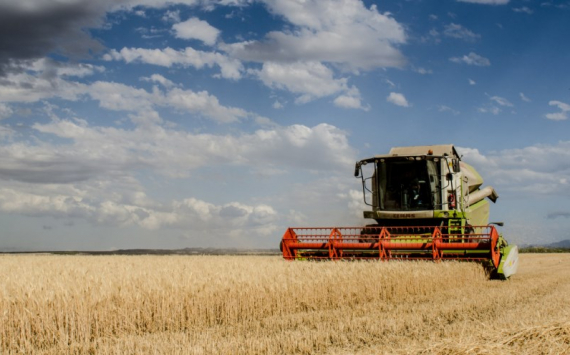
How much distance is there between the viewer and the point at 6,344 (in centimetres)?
537

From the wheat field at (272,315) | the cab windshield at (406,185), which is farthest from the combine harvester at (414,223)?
the wheat field at (272,315)

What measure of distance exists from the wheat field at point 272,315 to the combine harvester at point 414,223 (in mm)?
2088

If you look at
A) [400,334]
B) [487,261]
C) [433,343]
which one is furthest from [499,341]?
[487,261]

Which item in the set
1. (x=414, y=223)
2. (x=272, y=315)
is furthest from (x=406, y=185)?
(x=272, y=315)

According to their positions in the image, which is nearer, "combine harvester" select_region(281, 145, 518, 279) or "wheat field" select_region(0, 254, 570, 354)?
"wheat field" select_region(0, 254, 570, 354)

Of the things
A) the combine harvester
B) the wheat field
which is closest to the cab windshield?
the combine harvester

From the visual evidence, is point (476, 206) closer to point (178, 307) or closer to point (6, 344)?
point (178, 307)

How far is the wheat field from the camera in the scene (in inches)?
199

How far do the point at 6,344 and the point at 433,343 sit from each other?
4.04 m

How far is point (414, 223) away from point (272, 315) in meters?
6.16

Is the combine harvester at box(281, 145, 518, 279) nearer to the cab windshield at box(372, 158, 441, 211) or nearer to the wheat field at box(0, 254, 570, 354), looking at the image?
the cab windshield at box(372, 158, 441, 211)

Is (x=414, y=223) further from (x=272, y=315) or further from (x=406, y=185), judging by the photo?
(x=272, y=315)

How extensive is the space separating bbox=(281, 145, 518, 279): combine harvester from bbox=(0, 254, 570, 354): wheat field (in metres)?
2.09

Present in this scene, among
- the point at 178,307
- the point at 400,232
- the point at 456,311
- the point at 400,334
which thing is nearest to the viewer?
the point at 400,334
